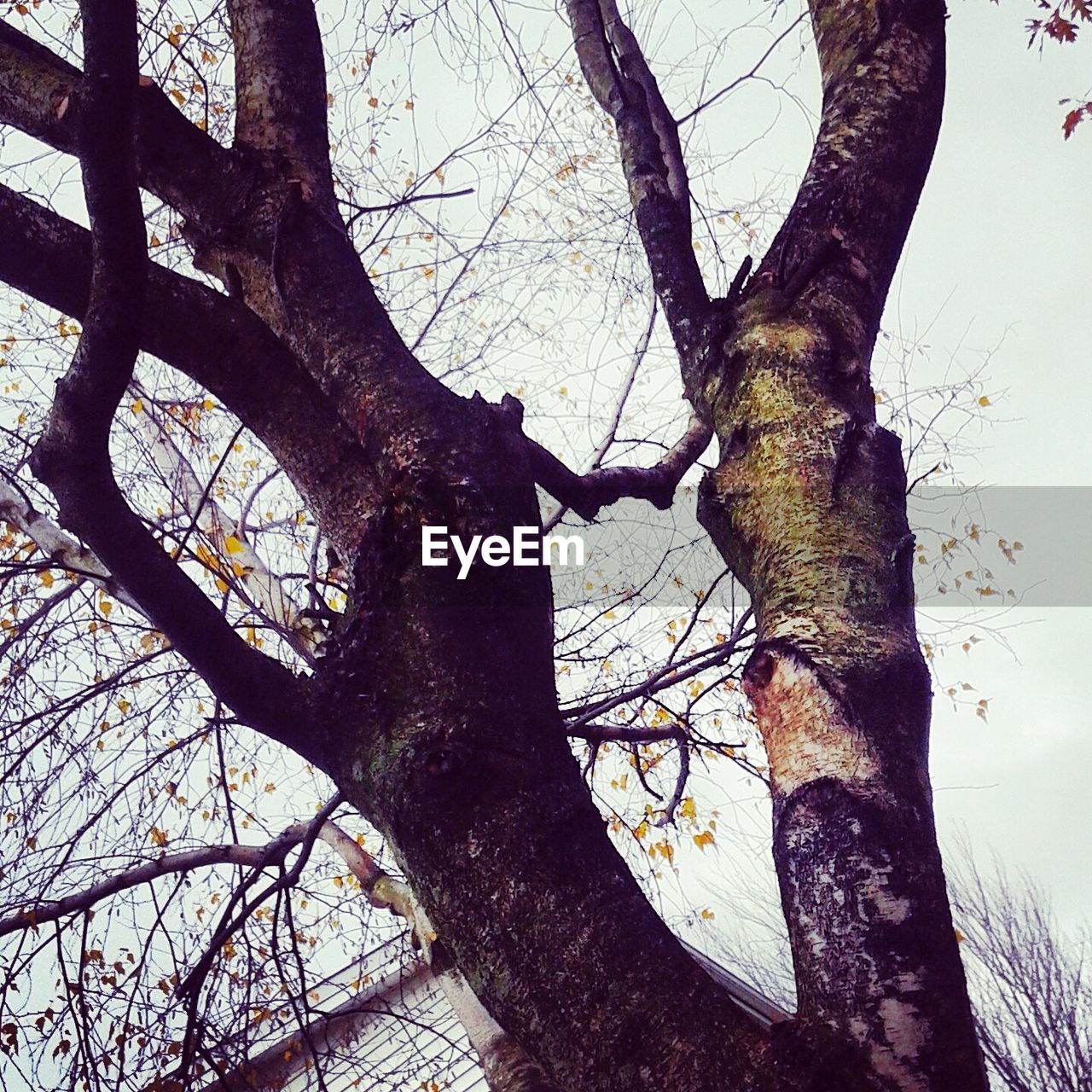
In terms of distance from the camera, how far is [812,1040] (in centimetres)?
126

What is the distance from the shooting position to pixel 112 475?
64.9 inches

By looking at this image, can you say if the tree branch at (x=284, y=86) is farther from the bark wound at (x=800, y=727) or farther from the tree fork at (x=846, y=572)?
the bark wound at (x=800, y=727)

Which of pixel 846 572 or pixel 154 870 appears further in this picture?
pixel 154 870

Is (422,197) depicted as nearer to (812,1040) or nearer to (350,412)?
(350,412)

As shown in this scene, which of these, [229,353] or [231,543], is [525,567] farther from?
[231,543]

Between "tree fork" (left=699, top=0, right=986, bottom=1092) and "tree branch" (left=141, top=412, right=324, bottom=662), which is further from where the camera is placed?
"tree branch" (left=141, top=412, right=324, bottom=662)

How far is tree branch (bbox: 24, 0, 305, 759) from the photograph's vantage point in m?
1.59

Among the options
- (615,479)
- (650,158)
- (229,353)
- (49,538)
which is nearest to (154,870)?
(49,538)

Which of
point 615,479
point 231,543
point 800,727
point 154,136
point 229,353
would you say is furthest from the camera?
point 231,543

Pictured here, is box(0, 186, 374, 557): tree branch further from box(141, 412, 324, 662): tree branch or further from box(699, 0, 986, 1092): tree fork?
box(141, 412, 324, 662): tree branch

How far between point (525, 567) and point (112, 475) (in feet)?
2.51

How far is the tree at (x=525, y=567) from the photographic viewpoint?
4.25ft

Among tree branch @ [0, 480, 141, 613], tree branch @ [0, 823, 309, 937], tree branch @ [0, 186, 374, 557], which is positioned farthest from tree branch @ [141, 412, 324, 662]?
tree branch @ [0, 186, 374, 557]

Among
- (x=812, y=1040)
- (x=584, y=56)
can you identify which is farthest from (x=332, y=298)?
(x=584, y=56)
